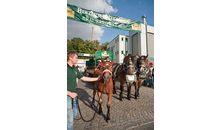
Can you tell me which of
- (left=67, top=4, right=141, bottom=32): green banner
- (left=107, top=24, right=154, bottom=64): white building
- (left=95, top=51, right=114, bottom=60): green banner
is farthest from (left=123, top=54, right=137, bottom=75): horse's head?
(left=95, top=51, right=114, bottom=60): green banner

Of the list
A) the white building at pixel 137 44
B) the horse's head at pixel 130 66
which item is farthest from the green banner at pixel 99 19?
the horse's head at pixel 130 66

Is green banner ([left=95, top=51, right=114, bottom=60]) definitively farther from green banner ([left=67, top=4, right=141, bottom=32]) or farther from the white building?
green banner ([left=67, top=4, right=141, bottom=32])

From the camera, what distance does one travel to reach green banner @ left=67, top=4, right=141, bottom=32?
255 inches

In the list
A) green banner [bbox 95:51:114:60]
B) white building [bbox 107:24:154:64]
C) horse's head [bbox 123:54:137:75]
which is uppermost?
white building [bbox 107:24:154:64]

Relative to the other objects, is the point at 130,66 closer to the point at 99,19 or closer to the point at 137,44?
the point at 99,19

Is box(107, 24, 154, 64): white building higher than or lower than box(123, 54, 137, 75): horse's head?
higher

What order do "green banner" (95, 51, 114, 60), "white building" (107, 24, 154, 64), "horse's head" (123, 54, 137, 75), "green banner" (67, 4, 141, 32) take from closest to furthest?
"horse's head" (123, 54, 137, 75) → "green banner" (67, 4, 141, 32) → "green banner" (95, 51, 114, 60) → "white building" (107, 24, 154, 64)

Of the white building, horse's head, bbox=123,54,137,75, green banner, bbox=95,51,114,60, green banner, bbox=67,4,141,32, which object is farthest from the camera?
the white building

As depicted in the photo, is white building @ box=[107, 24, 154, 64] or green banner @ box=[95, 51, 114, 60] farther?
white building @ box=[107, 24, 154, 64]
